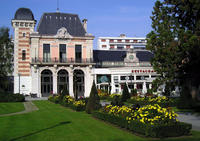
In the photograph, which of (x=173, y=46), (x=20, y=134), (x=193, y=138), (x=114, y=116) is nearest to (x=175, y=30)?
(x=173, y=46)

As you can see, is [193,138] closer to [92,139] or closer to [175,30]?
[92,139]

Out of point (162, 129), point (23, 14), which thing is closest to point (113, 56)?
point (23, 14)

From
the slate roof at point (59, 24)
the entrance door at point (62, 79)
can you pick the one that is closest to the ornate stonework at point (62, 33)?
the slate roof at point (59, 24)

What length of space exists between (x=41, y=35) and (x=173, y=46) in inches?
1535

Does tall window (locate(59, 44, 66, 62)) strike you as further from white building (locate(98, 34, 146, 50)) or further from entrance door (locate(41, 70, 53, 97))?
white building (locate(98, 34, 146, 50))

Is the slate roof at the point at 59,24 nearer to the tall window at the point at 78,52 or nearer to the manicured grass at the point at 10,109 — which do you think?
the tall window at the point at 78,52

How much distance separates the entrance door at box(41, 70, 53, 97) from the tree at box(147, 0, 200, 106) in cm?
3567

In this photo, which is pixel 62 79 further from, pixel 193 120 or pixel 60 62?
pixel 193 120

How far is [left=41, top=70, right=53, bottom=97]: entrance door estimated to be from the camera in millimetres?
51375

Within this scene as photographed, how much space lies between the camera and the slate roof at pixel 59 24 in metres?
53.6

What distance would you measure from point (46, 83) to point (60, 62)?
5074 mm

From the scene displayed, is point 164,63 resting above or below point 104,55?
below

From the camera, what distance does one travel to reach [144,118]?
462 inches

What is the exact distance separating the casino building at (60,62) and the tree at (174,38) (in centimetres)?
3315
